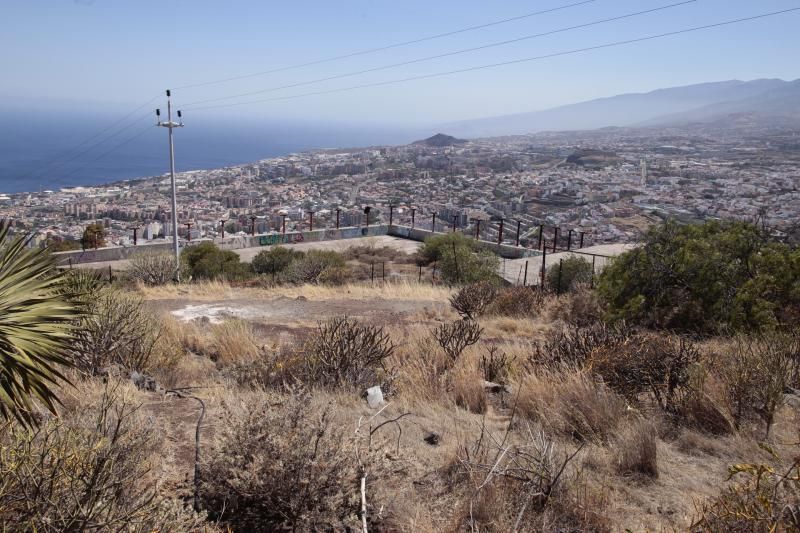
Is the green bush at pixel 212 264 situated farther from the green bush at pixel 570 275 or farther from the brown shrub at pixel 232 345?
the brown shrub at pixel 232 345

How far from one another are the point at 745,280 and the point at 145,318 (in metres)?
10.4

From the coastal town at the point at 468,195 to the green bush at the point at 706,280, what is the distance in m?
9.11

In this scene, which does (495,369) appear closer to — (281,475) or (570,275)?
(281,475)

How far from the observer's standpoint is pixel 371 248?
30859 millimetres

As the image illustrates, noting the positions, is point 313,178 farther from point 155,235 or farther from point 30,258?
point 30,258

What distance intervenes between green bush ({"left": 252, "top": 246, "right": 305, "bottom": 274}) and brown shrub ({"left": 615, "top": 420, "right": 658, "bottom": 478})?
20602 mm

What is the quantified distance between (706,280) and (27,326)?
36.8ft

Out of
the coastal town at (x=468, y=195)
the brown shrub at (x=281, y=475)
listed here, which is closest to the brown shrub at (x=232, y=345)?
the brown shrub at (x=281, y=475)

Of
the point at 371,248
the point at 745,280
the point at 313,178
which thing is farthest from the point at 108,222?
the point at 745,280

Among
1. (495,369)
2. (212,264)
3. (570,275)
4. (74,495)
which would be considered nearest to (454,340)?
(495,369)

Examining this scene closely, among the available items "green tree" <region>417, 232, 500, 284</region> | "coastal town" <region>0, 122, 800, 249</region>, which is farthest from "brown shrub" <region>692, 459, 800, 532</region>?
"coastal town" <region>0, 122, 800, 249</region>

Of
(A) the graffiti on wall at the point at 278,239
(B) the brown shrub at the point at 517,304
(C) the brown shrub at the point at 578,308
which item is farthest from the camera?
(A) the graffiti on wall at the point at 278,239

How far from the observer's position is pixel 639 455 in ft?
15.3

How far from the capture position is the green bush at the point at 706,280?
10.6 m
